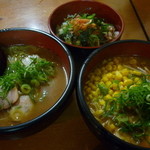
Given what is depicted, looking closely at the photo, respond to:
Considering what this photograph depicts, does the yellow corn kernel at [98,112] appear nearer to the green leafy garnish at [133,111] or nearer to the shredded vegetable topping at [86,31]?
the green leafy garnish at [133,111]

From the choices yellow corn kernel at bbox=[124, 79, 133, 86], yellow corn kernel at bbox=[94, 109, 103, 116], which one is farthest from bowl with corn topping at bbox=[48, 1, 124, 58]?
yellow corn kernel at bbox=[94, 109, 103, 116]

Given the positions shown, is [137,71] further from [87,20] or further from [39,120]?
[39,120]

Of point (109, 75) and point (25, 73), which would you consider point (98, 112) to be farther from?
point (25, 73)

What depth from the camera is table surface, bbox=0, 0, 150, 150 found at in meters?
1.23

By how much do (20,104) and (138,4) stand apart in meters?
1.47

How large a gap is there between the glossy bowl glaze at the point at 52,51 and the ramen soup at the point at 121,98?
6.8 inches

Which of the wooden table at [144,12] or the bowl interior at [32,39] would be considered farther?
the wooden table at [144,12]

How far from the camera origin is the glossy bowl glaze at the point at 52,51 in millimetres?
1075

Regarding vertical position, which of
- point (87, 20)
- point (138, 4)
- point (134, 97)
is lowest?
point (138, 4)

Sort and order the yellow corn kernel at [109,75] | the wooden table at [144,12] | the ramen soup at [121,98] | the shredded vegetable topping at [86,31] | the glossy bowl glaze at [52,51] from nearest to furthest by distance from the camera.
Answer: the glossy bowl glaze at [52,51], the ramen soup at [121,98], the yellow corn kernel at [109,75], the shredded vegetable topping at [86,31], the wooden table at [144,12]

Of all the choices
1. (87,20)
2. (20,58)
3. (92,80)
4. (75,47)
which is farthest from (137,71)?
(20,58)

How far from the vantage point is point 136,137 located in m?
1.16

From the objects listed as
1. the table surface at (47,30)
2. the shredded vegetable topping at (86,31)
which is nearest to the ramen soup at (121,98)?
the table surface at (47,30)

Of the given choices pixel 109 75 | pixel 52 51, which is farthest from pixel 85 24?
pixel 109 75
